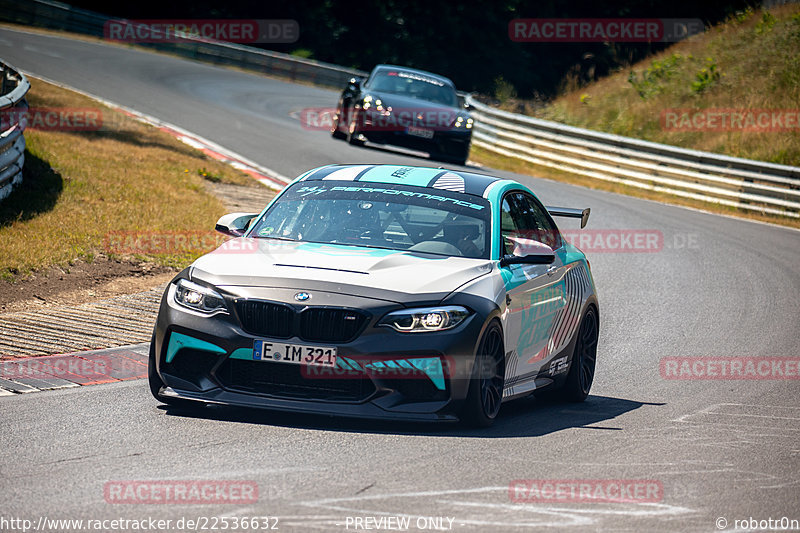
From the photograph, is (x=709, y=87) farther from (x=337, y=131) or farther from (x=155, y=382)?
(x=155, y=382)

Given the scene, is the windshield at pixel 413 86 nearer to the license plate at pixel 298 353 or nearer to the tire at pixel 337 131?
the tire at pixel 337 131

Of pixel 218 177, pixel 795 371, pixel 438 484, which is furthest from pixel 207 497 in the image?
pixel 218 177

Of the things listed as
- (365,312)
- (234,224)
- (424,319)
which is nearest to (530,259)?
(424,319)

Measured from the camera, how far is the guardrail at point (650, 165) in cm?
2348

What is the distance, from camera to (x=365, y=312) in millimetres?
6363

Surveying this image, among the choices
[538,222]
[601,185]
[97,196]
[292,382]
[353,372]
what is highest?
[538,222]

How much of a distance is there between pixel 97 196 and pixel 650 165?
1483 cm

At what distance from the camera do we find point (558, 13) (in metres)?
57.6

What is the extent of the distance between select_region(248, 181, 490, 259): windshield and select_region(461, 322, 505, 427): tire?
0.74 meters

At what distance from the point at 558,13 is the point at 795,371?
49.7 metres

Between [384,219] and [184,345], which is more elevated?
[384,219]

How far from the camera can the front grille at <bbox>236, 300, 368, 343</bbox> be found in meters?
6.36

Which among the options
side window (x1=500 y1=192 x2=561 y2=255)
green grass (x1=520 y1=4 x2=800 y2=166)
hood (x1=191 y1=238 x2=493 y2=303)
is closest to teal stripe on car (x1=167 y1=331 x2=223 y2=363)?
hood (x1=191 y1=238 x2=493 y2=303)

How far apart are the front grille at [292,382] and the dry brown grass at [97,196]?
15.9 ft
